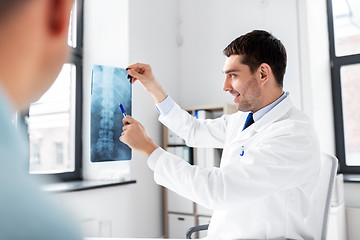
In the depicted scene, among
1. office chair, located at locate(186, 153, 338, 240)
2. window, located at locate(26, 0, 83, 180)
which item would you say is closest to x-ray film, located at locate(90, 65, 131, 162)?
window, located at locate(26, 0, 83, 180)

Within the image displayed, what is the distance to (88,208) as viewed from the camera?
2373mm

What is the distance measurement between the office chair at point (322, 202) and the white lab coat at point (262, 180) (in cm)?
2

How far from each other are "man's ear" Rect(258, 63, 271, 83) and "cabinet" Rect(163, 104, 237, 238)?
143 cm

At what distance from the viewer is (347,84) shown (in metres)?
3.05

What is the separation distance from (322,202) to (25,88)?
1.18 meters

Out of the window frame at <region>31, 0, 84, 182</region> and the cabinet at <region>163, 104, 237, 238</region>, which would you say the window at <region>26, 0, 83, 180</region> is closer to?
the window frame at <region>31, 0, 84, 182</region>

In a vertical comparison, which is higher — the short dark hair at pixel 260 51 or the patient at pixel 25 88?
the short dark hair at pixel 260 51

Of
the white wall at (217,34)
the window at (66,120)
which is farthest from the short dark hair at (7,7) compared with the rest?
the white wall at (217,34)

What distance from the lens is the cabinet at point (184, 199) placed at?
281 centimetres

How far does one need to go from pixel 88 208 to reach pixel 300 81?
2.01 m

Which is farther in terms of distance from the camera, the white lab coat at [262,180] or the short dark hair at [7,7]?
the white lab coat at [262,180]

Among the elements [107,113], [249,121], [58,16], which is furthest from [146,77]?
[58,16]

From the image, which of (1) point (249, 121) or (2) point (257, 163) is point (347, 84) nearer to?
(1) point (249, 121)

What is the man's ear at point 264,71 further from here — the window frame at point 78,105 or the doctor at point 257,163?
the window frame at point 78,105
